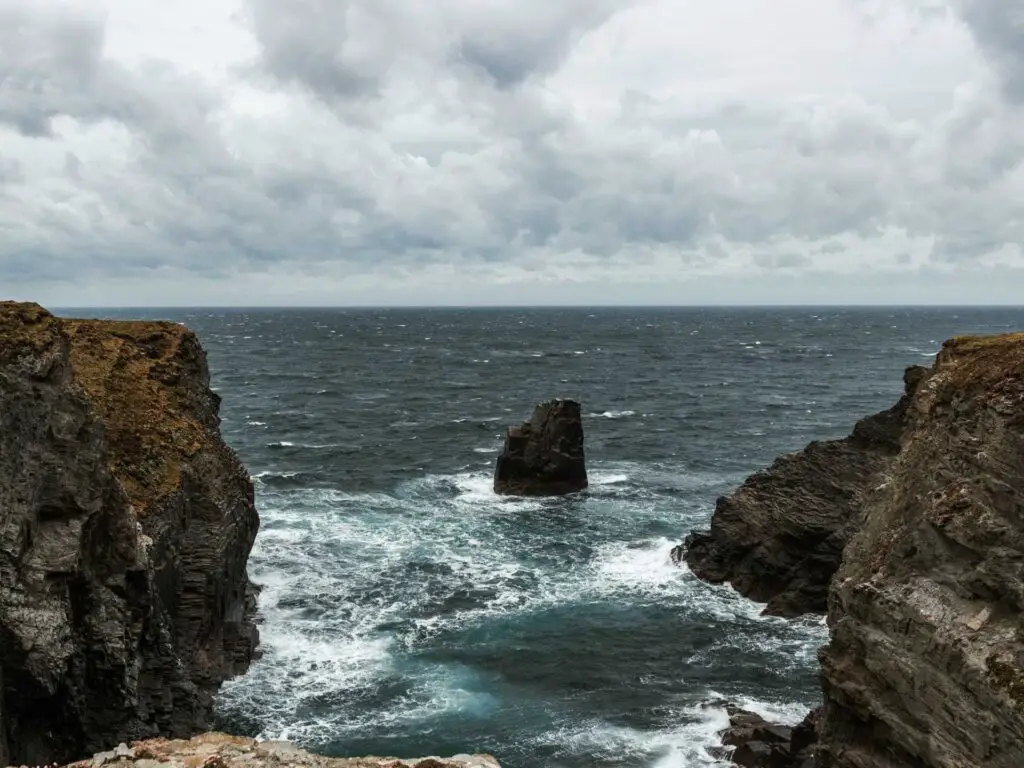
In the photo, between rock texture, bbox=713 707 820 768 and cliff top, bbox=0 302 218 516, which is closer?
rock texture, bbox=713 707 820 768

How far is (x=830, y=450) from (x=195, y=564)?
32596mm

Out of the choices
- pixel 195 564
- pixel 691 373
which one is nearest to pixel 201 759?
pixel 195 564

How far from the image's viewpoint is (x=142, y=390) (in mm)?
34875

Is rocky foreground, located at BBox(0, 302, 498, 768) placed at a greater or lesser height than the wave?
greater

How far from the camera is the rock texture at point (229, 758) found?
42.8 feet

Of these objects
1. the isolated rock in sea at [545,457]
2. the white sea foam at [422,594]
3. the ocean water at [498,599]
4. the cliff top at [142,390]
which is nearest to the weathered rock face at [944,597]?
the white sea foam at [422,594]

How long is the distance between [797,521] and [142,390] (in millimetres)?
32272

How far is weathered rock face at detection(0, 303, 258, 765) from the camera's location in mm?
20391

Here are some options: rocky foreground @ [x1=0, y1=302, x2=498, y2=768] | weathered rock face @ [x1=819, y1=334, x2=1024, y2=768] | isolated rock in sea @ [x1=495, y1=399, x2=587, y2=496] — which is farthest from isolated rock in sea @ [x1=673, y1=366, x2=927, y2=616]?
rocky foreground @ [x1=0, y1=302, x2=498, y2=768]

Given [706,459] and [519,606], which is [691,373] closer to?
[706,459]

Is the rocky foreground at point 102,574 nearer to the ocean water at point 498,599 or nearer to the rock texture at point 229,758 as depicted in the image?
the rock texture at point 229,758

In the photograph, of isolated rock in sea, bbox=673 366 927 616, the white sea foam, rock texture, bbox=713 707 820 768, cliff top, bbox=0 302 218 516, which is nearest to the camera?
rock texture, bbox=713 707 820 768

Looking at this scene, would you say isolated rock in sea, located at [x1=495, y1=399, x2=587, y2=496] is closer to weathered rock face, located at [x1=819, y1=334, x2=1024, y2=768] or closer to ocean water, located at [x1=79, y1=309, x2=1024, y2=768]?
ocean water, located at [x1=79, y1=309, x2=1024, y2=768]

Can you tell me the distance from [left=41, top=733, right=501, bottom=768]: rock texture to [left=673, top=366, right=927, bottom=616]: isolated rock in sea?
31.6 metres
